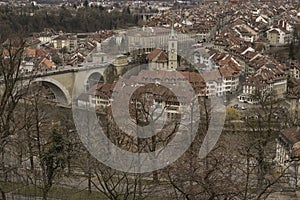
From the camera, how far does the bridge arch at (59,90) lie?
11922mm

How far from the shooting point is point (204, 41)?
65.5 ft

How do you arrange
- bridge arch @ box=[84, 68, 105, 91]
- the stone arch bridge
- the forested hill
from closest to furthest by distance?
1. the stone arch bridge
2. bridge arch @ box=[84, 68, 105, 91]
3. the forested hill

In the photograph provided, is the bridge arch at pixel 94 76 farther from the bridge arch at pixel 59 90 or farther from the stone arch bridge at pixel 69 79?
the bridge arch at pixel 59 90

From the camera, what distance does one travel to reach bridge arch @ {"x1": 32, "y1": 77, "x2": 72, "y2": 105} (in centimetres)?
1192

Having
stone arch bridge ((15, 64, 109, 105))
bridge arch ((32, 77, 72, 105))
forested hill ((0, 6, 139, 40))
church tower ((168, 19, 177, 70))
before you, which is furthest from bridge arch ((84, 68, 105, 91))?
forested hill ((0, 6, 139, 40))

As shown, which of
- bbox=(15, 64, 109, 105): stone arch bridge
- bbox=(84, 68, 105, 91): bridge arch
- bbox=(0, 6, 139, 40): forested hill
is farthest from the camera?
bbox=(0, 6, 139, 40): forested hill

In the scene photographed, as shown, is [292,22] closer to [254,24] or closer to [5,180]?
[254,24]

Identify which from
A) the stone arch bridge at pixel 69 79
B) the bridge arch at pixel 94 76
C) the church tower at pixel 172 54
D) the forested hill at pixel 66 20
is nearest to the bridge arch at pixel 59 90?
the stone arch bridge at pixel 69 79

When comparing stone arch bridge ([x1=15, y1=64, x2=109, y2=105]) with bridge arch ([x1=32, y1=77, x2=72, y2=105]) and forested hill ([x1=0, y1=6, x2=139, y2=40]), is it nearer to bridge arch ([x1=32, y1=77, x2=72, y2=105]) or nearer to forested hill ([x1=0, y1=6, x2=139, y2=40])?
bridge arch ([x1=32, y1=77, x2=72, y2=105])

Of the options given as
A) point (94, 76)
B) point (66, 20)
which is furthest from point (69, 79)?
point (66, 20)

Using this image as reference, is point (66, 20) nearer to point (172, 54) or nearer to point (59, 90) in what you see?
point (172, 54)

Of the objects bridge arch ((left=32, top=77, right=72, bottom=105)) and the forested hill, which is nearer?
bridge arch ((left=32, top=77, right=72, bottom=105))

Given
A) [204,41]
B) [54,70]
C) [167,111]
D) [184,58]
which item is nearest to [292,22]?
[204,41]

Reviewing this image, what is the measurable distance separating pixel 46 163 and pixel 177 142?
1820 millimetres
